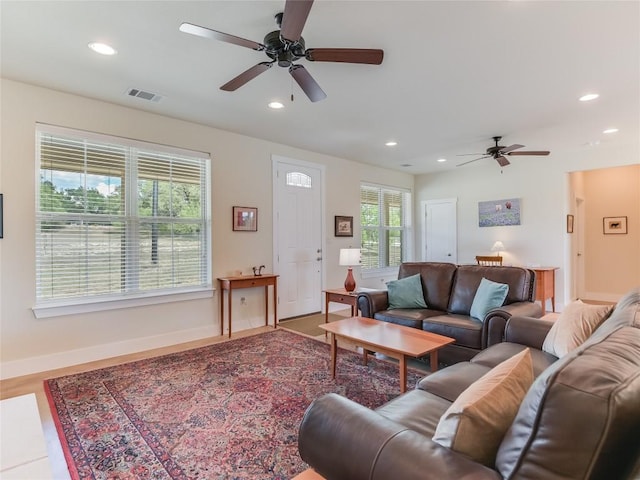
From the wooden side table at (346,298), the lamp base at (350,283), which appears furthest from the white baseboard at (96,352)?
the lamp base at (350,283)

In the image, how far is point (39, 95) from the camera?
325 cm

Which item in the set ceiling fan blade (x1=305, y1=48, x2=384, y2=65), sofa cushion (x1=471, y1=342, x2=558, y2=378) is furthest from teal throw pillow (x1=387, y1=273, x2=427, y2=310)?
ceiling fan blade (x1=305, y1=48, x2=384, y2=65)

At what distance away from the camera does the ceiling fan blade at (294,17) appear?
1652mm

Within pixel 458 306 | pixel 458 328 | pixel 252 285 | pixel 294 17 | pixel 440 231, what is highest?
pixel 294 17

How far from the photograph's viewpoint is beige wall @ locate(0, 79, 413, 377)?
123 inches

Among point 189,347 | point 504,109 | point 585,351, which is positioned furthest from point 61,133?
point 504,109

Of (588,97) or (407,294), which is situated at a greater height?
(588,97)

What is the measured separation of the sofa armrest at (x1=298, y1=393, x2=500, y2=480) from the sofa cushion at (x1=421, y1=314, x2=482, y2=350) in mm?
2119

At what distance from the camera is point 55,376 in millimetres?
3064

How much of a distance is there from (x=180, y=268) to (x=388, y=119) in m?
3.10

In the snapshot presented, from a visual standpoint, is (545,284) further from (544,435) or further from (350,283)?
(544,435)

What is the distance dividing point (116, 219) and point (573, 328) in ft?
13.6

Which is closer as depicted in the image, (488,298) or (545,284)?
(488,298)

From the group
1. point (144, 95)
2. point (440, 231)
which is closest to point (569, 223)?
point (440, 231)
